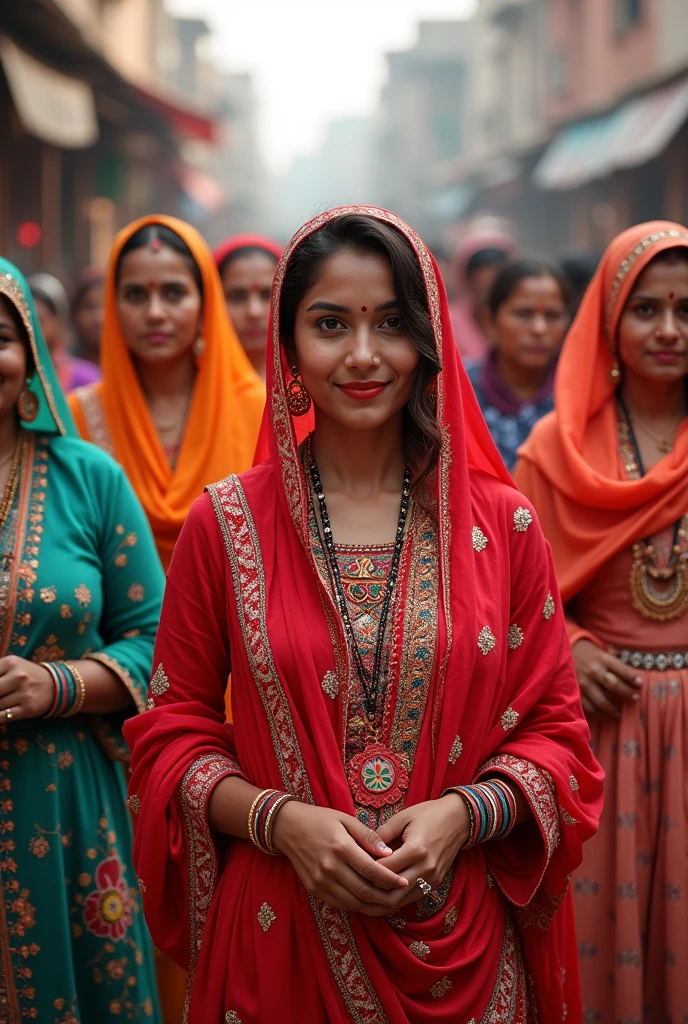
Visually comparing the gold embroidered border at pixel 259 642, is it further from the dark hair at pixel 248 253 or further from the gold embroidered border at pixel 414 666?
the dark hair at pixel 248 253

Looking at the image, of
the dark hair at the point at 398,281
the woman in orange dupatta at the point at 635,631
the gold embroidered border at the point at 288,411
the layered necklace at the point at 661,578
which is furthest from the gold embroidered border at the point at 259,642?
the layered necklace at the point at 661,578

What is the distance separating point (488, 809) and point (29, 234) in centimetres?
1248

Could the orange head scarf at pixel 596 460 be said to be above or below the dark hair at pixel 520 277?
below

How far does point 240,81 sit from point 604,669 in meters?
71.8

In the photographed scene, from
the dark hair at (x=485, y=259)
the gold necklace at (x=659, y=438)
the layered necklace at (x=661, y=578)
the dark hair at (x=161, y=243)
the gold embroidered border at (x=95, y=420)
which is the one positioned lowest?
the layered necklace at (x=661, y=578)

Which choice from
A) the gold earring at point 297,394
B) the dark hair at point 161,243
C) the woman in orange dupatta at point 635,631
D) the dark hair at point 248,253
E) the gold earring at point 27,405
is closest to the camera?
the gold earring at point 297,394

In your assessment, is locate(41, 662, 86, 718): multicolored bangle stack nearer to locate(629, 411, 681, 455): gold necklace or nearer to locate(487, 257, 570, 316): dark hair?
locate(629, 411, 681, 455): gold necklace

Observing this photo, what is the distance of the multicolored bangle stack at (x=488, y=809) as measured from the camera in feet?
6.93

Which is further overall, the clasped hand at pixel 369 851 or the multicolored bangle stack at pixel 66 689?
the multicolored bangle stack at pixel 66 689

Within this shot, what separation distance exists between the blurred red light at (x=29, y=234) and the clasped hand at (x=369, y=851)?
12.3m

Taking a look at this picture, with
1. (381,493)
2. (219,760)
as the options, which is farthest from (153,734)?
(381,493)

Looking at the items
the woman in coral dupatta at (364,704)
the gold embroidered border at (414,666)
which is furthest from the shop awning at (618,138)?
the gold embroidered border at (414,666)

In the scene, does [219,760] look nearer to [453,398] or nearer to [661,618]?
[453,398]

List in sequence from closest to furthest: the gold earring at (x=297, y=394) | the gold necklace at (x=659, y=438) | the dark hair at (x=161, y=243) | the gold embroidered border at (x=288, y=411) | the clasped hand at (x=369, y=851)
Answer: the clasped hand at (x=369, y=851) < the gold embroidered border at (x=288, y=411) < the gold earring at (x=297, y=394) < the gold necklace at (x=659, y=438) < the dark hair at (x=161, y=243)
